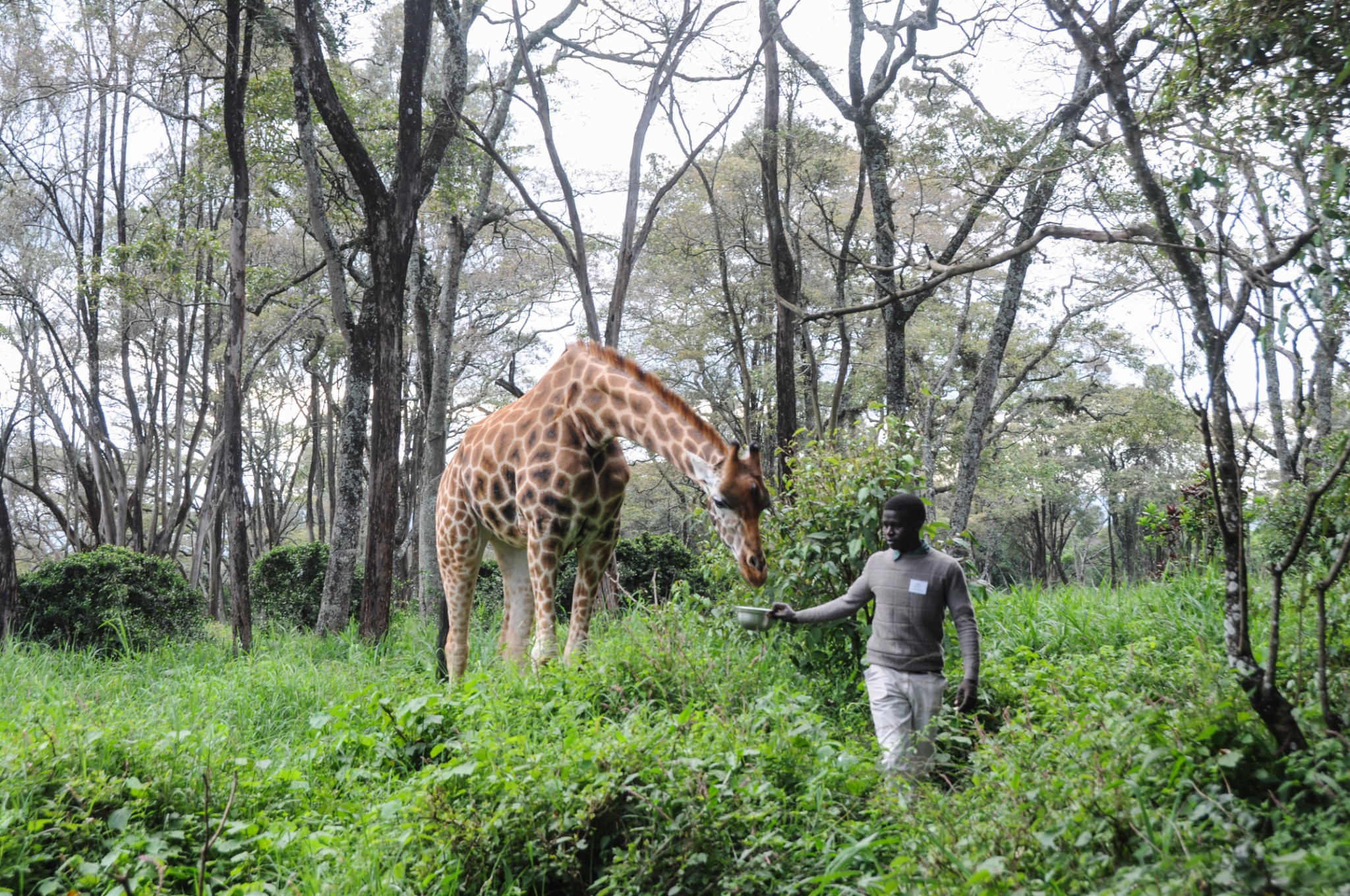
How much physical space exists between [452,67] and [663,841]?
1033 cm

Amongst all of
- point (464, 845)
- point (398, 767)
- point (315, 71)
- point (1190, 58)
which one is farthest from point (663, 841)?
point (315, 71)

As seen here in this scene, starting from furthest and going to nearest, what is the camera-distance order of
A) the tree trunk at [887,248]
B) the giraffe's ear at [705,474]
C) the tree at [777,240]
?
the tree at [777,240] < the tree trunk at [887,248] < the giraffe's ear at [705,474]

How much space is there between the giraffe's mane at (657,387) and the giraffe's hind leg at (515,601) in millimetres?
1616

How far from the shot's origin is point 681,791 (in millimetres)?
3693

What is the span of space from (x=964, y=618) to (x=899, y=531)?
0.53 meters

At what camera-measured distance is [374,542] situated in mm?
9258

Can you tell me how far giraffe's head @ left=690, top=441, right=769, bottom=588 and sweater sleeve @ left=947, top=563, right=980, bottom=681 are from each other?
116cm

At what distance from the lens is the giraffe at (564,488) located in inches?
220

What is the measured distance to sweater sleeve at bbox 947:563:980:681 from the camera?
4.52 meters

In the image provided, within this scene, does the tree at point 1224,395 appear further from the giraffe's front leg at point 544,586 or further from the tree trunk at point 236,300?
the tree trunk at point 236,300

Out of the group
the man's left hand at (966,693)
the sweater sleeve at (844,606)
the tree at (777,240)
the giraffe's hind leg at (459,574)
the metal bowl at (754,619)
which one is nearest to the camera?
the man's left hand at (966,693)

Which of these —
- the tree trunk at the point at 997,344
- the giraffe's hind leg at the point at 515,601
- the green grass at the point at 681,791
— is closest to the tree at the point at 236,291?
the green grass at the point at 681,791

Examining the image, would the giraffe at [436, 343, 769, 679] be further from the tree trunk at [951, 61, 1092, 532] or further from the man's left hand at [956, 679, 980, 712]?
the tree trunk at [951, 61, 1092, 532]

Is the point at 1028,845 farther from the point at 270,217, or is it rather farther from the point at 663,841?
the point at 270,217
